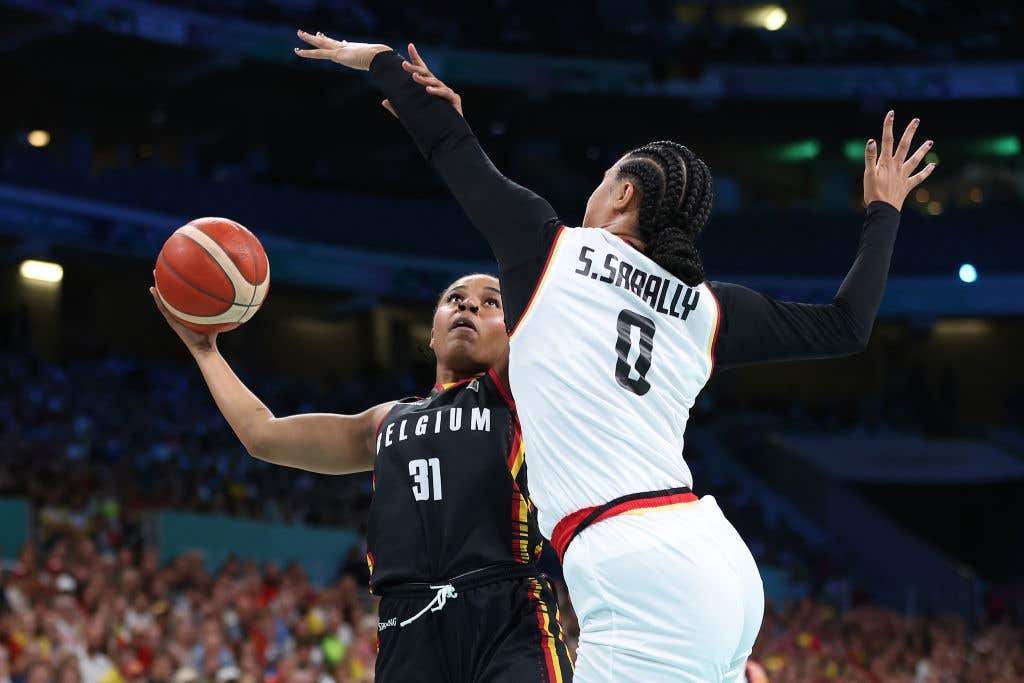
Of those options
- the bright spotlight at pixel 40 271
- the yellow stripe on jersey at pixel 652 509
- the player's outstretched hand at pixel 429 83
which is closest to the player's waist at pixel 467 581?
the yellow stripe on jersey at pixel 652 509

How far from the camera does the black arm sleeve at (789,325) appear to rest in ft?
10.2

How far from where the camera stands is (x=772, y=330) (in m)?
Result: 3.12

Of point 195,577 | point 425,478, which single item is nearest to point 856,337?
point 425,478

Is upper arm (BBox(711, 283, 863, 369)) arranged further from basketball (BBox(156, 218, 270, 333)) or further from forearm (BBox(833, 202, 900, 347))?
basketball (BBox(156, 218, 270, 333))

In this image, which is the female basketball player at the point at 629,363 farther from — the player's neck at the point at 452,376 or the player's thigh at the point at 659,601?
the player's neck at the point at 452,376

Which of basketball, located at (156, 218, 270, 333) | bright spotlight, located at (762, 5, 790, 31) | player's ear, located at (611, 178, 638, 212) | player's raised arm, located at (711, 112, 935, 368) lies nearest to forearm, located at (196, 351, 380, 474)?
basketball, located at (156, 218, 270, 333)

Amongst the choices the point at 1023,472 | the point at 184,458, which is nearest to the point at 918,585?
the point at 1023,472

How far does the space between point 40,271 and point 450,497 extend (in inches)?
781

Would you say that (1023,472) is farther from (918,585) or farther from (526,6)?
(526,6)

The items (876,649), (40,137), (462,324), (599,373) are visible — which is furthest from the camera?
(40,137)

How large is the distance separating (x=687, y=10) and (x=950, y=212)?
8.60m

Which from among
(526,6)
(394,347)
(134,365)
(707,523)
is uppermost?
(526,6)

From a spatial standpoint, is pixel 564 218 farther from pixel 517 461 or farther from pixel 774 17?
pixel 517 461

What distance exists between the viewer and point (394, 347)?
26.5 metres
